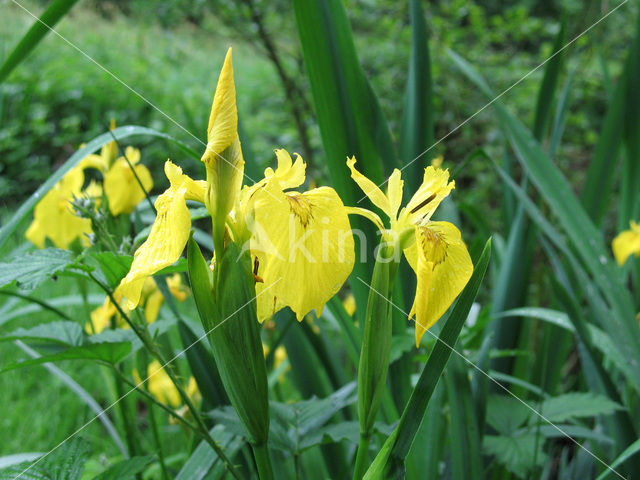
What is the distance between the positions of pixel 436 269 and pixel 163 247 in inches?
7.5

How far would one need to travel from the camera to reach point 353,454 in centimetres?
74

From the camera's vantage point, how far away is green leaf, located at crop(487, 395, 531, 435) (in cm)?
69

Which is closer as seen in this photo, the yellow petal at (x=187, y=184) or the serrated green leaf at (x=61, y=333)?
the yellow petal at (x=187, y=184)

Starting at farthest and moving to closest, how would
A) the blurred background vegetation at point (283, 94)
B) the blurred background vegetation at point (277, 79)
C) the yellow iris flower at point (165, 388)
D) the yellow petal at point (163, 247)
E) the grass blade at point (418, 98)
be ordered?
the blurred background vegetation at point (277, 79) → the blurred background vegetation at point (283, 94) → the yellow iris flower at point (165, 388) → the grass blade at point (418, 98) → the yellow petal at point (163, 247)

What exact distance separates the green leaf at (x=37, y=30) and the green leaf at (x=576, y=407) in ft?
2.34

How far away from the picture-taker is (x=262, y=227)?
35 cm

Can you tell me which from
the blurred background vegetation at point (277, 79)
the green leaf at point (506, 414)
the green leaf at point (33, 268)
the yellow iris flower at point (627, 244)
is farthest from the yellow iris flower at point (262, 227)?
the blurred background vegetation at point (277, 79)

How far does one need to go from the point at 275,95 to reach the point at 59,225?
2197 millimetres

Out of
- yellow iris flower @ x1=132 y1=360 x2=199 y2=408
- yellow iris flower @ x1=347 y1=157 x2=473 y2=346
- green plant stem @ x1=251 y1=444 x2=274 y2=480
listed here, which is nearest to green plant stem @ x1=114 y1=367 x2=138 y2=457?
yellow iris flower @ x1=132 y1=360 x2=199 y2=408

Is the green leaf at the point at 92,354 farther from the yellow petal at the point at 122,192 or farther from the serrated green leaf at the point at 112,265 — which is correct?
the yellow petal at the point at 122,192

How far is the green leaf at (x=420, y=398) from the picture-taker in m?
0.38

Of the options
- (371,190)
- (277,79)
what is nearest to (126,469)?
(371,190)

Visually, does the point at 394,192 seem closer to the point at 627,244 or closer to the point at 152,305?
the point at 152,305

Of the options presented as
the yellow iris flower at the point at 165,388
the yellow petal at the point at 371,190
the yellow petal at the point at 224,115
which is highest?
the yellow petal at the point at 224,115
